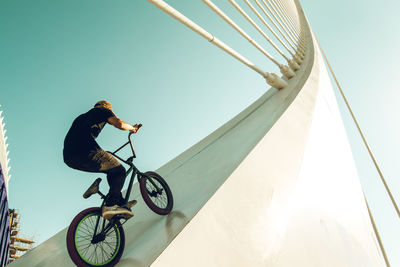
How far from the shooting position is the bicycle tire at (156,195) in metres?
2.66

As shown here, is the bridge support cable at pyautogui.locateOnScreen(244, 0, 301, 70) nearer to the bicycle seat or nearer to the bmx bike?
the bicycle seat

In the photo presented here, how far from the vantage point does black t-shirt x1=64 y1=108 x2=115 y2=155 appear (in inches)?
85.5

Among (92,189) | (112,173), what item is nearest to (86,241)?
(92,189)

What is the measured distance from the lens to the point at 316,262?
8.50ft

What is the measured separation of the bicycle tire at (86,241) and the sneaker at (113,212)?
0.08 metres

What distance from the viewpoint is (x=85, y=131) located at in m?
2.20

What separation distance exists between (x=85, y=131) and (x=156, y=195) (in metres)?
1.06

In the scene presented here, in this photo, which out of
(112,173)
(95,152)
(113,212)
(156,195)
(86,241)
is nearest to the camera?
(86,241)

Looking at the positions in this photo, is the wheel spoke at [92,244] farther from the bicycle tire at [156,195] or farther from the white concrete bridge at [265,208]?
the bicycle tire at [156,195]

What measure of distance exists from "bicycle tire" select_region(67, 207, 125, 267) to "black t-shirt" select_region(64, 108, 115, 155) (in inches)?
20.0

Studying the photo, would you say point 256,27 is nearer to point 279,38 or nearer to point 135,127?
point 279,38

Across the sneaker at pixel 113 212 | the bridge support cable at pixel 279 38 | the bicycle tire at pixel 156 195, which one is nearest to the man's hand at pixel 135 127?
the bicycle tire at pixel 156 195

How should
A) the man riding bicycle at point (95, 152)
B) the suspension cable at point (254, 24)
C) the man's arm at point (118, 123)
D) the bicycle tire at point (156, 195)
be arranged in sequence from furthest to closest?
the suspension cable at point (254, 24) → the bicycle tire at point (156, 195) → the man's arm at point (118, 123) → the man riding bicycle at point (95, 152)

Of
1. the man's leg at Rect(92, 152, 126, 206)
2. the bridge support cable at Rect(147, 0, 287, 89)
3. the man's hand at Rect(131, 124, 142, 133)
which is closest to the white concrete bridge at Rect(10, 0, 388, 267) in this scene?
Answer: the bridge support cable at Rect(147, 0, 287, 89)
